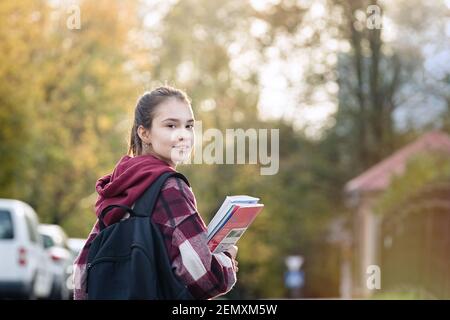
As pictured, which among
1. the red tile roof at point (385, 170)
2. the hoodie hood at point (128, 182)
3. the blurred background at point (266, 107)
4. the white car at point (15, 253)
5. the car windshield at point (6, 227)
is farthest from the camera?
the red tile roof at point (385, 170)

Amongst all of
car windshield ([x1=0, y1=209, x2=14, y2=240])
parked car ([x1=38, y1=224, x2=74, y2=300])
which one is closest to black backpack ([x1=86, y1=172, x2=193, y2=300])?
car windshield ([x1=0, y1=209, x2=14, y2=240])

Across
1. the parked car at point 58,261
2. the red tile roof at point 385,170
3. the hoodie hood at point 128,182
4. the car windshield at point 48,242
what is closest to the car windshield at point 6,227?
the parked car at point 58,261

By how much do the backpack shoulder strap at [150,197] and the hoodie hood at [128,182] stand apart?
0.5 inches

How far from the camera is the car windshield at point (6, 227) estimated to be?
1747cm

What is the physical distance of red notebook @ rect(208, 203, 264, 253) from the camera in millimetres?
3496

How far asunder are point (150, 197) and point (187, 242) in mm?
169

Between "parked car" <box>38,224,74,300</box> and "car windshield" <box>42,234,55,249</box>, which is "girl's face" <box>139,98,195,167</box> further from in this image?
"car windshield" <box>42,234,55,249</box>

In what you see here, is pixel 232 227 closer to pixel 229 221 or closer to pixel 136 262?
pixel 229 221

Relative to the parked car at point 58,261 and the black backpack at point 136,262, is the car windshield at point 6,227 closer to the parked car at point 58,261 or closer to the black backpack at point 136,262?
the parked car at point 58,261

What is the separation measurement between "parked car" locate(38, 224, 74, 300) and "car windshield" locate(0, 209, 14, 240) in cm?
244

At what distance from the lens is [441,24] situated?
36.0 meters

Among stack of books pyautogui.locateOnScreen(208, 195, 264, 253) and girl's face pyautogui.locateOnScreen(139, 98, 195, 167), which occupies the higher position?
girl's face pyautogui.locateOnScreen(139, 98, 195, 167)

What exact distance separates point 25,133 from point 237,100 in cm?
1330
